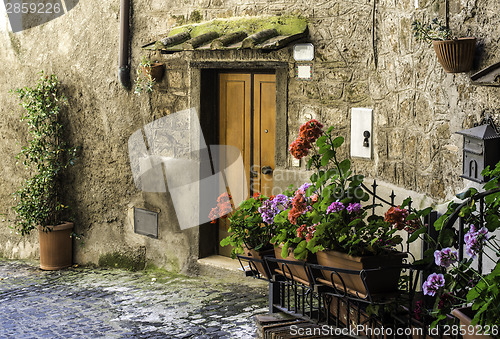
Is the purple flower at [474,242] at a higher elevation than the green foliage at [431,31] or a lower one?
lower

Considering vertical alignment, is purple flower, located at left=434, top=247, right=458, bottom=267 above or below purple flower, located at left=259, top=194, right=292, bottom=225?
below

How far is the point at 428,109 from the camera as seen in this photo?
5453 millimetres

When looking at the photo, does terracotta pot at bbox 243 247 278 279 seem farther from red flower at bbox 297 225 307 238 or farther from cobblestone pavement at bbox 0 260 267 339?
cobblestone pavement at bbox 0 260 267 339

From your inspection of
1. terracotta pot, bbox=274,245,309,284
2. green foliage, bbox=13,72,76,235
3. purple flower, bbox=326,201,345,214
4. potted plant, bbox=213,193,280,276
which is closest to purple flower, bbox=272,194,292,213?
potted plant, bbox=213,193,280,276

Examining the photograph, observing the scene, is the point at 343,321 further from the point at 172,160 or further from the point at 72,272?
the point at 72,272

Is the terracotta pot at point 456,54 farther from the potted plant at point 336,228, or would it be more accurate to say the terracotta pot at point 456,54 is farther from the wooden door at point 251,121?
the wooden door at point 251,121

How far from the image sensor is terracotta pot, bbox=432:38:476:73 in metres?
4.79

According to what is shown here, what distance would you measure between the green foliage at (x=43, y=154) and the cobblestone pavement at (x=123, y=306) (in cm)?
74

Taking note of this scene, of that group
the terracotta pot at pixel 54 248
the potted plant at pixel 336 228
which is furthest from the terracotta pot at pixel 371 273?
the terracotta pot at pixel 54 248

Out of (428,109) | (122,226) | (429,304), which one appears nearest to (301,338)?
(429,304)

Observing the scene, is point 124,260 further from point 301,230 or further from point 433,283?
point 433,283

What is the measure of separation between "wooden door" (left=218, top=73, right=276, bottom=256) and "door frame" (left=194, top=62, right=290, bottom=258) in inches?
2.7

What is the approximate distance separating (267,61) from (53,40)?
312 centimetres

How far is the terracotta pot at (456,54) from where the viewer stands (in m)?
4.79
